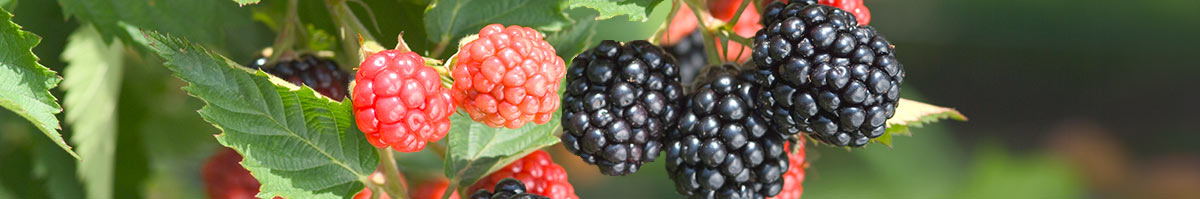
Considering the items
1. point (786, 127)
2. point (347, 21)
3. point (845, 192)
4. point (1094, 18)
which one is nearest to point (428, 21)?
point (347, 21)

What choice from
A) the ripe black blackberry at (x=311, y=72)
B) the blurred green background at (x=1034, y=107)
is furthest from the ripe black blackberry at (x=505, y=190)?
the blurred green background at (x=1034, y=107)

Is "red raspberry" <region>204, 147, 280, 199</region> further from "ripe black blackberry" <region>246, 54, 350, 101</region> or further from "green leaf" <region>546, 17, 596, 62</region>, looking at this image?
"green leaf" <region>546, 17, 596, 62</region>

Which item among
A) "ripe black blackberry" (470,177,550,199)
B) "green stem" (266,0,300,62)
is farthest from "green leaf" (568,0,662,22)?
"green stem" (266,0,300,62)

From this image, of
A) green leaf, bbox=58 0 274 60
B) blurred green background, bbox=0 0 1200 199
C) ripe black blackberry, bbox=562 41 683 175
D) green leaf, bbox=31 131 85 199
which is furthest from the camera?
blurred green background, bbox=0 0 1200 199

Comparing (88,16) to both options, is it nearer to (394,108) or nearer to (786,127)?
(394,108)

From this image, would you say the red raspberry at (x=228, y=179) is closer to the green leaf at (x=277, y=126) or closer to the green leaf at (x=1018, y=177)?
the green leaf at (x=277, y=126)

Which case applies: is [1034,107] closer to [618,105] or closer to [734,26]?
[734,26]

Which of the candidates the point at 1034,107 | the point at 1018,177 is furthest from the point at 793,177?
the point at 1034,107
